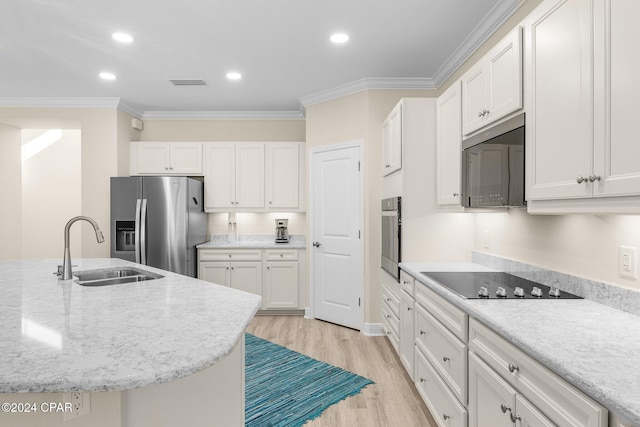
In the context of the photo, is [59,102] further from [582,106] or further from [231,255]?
[582,106]

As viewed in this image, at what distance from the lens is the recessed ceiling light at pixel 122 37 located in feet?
9.58

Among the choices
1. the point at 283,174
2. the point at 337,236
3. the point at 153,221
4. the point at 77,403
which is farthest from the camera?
the point at 283,174

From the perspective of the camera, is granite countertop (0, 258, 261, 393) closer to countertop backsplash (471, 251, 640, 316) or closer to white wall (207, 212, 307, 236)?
countertop backsplash (471, 251, 640, 316)

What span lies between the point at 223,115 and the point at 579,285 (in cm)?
456

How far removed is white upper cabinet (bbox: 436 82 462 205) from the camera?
101 inches

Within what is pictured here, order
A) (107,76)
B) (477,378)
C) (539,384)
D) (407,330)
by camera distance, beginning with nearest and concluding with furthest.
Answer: (539,384)
(477,378)
(407,330)
(107,76)

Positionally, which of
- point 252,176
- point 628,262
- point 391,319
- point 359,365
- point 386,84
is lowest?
point 359,365

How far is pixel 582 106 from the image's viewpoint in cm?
136

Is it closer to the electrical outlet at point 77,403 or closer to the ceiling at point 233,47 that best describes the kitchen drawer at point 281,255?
the ceiling at point 233,47

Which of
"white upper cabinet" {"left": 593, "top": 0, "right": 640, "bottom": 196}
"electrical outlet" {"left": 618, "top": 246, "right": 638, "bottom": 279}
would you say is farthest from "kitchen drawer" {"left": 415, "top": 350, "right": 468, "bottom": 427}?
"white upper cabinet" {"left": 593, "top": 0, "right": 640, "bottom": 196}

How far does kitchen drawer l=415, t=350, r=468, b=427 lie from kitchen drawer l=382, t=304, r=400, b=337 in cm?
58

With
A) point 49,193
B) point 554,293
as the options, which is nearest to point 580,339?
point 554,293

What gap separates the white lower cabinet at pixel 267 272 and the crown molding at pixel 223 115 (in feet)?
6.12

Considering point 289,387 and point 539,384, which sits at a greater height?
point 539,384
